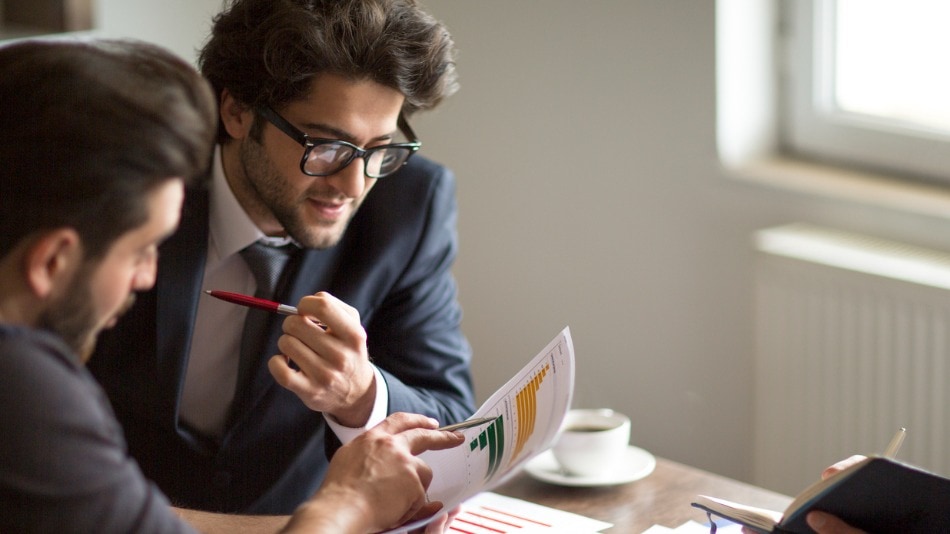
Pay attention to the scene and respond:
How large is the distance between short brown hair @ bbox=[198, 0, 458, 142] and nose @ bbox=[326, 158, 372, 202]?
13 cm

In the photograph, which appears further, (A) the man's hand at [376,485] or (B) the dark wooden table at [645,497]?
(B) the dark wooden table at [645,497]

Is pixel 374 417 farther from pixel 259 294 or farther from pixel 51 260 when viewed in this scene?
pixel 51 260

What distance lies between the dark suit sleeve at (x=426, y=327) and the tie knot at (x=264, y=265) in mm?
208

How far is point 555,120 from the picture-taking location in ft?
10.0

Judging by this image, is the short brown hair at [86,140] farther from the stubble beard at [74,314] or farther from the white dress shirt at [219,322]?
the white dress shirt at [219,322]

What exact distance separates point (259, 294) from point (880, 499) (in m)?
1.02

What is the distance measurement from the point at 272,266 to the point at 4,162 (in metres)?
0.93

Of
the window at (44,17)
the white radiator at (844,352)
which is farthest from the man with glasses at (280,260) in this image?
the window at (44,17)

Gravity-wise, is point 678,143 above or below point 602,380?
above

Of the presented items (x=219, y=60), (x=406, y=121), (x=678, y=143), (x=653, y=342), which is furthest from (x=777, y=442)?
(x=219, y=60)

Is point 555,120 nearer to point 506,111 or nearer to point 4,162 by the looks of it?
point 506,111

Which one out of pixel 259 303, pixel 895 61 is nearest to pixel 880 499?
pixel 259 303

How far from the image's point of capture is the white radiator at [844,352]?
2410mm

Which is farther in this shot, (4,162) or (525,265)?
(525,265)
